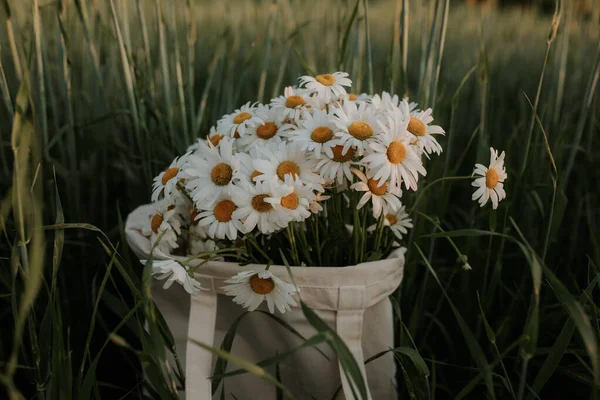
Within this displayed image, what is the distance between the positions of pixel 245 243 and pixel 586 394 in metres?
0.52

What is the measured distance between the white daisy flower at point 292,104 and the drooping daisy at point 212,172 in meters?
0.08

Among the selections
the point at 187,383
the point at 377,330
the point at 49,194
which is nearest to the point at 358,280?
the point at 377,330

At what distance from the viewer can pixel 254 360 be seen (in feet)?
2.16

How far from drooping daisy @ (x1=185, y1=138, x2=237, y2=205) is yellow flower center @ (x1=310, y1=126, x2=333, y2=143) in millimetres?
86

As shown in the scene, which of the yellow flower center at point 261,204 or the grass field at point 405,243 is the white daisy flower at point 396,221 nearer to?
the grass field at point 405,243

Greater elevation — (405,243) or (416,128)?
(416,128)

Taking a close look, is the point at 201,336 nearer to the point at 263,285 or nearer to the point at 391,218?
the point at 263,285

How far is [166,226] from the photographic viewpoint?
25.3 inches

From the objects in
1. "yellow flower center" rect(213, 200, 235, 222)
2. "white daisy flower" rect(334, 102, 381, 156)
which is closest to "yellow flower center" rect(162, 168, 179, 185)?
"yellow flower center" rect(213, 200, 235, 222)

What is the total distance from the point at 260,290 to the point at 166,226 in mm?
148

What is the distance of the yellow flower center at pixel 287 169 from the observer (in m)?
0.58

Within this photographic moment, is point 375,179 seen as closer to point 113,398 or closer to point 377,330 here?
point 377,330

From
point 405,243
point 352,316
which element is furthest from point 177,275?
point 405,243

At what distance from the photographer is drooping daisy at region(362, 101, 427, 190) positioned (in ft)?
1.81
